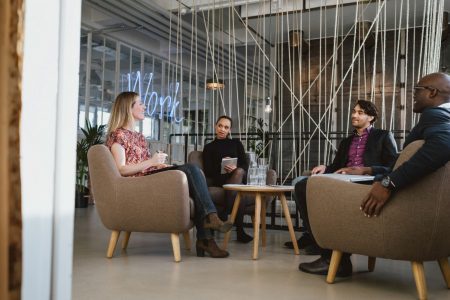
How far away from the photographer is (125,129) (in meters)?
3.04

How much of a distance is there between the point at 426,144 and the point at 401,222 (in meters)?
0.37

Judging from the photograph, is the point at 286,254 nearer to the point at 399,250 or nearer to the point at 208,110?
the point at 399,250

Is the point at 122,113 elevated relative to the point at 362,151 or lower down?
elevated

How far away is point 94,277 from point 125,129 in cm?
111

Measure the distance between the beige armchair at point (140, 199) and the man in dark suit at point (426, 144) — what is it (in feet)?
3.82

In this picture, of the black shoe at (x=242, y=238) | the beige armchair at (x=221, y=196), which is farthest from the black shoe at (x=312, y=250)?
the beige armchair at (x=221, y=196)

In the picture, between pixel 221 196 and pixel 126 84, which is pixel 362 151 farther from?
pixel 126 84

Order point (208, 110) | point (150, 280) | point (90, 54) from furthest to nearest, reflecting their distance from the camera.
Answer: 1. point (208, 110)
2. point (90, 54)
3. point (150, 280)

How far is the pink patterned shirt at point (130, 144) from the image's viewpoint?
2964 millimetres

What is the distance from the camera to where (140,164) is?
9.53ft

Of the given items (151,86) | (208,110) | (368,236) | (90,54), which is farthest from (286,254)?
(208,110)

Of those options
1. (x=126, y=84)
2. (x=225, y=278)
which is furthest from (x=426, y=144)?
(x=126, y=84)

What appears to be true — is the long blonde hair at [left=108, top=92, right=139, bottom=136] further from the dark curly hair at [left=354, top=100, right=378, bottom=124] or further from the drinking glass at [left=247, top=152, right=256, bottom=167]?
the dark curly hair at [left=354, top=100, right=378, bottom=124]

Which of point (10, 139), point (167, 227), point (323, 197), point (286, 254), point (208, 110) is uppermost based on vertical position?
point (208, 110)
